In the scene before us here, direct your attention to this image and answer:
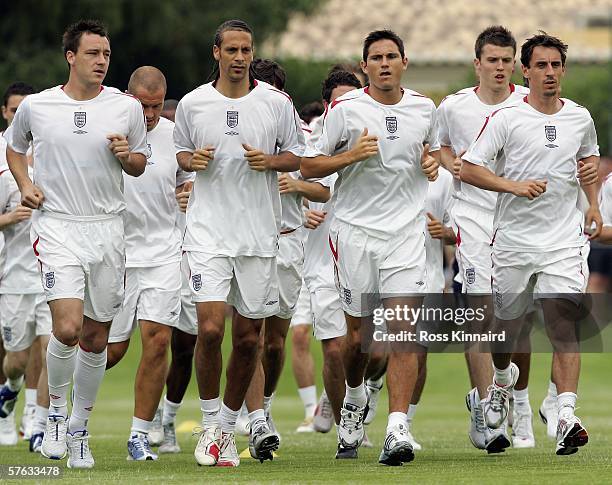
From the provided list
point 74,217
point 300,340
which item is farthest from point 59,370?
point 300,340

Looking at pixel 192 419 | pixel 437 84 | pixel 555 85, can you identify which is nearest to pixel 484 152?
pixel 555 85

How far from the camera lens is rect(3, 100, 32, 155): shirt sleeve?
40.7 ft

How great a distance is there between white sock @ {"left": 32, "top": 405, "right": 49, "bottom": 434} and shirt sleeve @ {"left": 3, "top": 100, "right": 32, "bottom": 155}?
3154 mm

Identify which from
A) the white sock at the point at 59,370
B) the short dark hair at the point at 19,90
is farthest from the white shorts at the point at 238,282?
the short dark hair at the point at 19,90

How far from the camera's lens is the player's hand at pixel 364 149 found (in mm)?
12125

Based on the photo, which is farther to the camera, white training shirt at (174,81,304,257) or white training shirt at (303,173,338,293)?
white training shirt at (303,173,338,293)

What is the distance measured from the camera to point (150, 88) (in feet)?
45.0

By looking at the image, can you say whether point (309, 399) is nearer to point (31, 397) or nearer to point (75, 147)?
point (31, 397)

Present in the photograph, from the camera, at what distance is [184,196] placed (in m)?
13.9

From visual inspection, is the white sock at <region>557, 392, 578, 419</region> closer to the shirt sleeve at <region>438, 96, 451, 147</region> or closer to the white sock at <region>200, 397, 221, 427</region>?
the white sock at <region>200, 397, 221, 427</region>

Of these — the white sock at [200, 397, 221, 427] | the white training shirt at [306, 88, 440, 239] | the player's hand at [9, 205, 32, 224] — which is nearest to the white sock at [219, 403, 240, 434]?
the white sock at [200, 397, 221, 427]

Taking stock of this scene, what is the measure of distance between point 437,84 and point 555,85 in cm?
5348

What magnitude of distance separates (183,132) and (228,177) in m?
0.48

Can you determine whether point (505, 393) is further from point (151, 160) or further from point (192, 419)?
point (192, 419)
